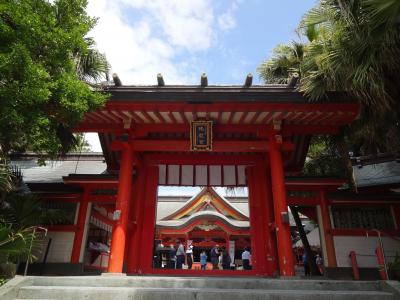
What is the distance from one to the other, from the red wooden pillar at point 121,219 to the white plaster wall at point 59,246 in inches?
153

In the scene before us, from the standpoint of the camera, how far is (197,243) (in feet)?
72.4

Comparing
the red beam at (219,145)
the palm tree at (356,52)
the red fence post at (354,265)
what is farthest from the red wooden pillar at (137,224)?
the red fence post at (354,265)

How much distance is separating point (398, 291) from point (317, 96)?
13.9 ft

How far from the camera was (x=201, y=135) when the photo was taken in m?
8.74

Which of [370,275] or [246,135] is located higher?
[246,135]

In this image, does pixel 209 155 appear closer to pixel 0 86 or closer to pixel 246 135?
pixel 246 135

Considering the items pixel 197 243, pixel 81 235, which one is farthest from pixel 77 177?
pixel 197 243

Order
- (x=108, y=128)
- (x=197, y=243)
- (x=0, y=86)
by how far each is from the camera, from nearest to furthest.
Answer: (x=0, y=86) → (x=108, y=128) → (x=197, y=243)

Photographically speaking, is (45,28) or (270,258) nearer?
(45,28)

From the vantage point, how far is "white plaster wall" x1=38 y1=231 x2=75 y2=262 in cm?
1085

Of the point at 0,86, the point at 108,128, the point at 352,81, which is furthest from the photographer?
the point at 108,128

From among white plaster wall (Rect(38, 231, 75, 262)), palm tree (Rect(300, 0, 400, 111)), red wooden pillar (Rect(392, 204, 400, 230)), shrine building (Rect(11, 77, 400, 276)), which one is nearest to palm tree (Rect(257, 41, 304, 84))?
shrine building (Rect(11, 77, 400, 276))

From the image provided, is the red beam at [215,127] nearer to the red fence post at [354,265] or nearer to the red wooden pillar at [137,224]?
the red wooden pillar at [137,224]

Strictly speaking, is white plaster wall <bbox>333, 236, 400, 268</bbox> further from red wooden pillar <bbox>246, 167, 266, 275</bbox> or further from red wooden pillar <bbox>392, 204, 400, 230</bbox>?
red wooden pillar <bbox>246, 167, 266, 275</bbox>
